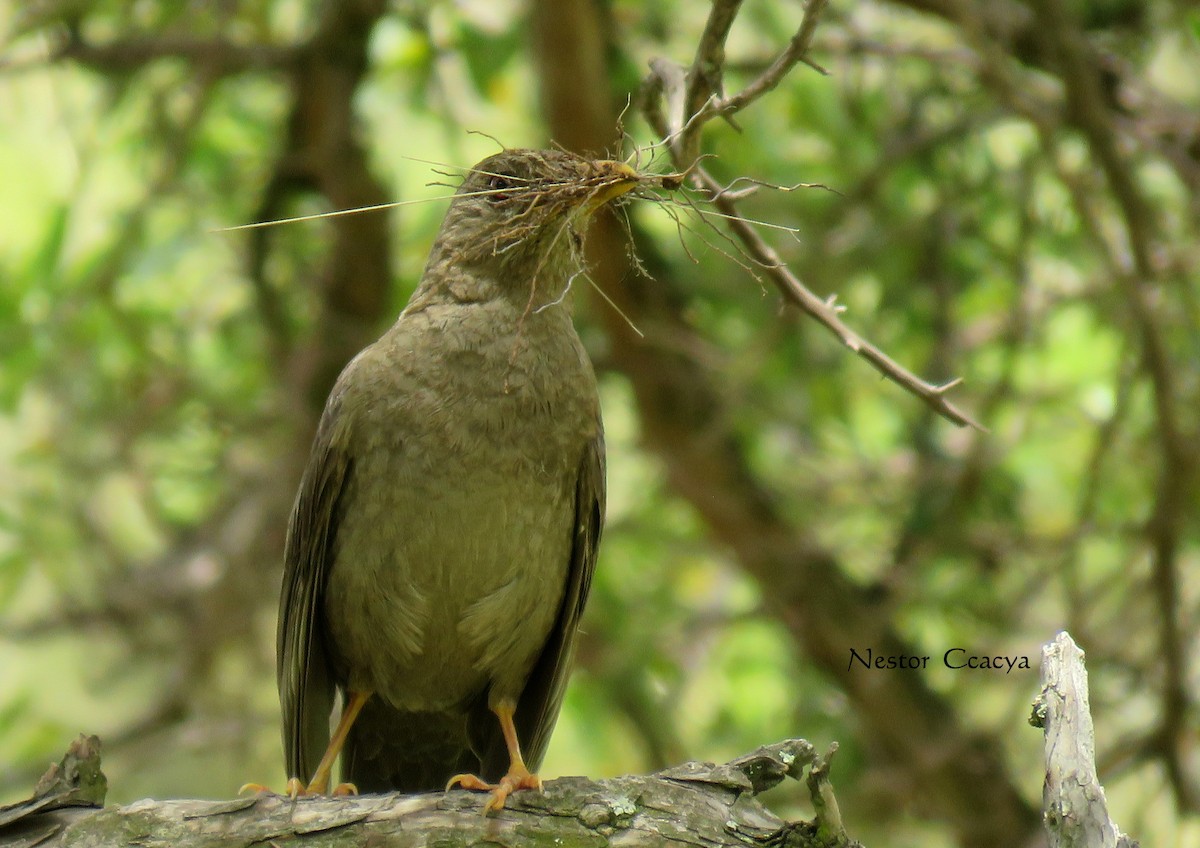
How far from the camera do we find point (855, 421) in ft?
24.0

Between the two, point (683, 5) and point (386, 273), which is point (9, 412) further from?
point (683, 5)

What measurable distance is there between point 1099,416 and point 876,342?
1.08 m

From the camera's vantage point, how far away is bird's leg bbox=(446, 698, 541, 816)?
3455mm

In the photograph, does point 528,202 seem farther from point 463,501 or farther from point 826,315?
point 826,315

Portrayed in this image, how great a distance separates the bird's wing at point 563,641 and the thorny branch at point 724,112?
3.82 ft

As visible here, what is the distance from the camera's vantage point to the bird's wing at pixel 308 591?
427 cm

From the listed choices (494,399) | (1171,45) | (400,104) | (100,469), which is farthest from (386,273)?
(1171,45)

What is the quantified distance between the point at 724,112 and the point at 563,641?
209 cm

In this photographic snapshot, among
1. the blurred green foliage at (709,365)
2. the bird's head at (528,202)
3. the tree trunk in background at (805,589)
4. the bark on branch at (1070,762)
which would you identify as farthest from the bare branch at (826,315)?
the tree trunk in background at (805,589)

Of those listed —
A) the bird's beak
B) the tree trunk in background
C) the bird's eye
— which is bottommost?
the tree trunk in background

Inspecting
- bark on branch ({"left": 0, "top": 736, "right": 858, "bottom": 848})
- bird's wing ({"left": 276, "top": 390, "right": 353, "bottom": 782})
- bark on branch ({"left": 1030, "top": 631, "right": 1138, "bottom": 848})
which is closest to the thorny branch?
bark on branch ({"left": 1030, "top": 631, "right": 1138, "bottom": 848})

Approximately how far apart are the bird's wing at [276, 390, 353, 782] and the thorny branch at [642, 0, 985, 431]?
1547 mm

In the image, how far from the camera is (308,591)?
14.2 ft

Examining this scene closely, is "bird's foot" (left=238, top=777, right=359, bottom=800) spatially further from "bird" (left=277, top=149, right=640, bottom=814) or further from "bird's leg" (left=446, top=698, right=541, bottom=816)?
"bird's leg" (left=446, top=698, right=541, bottom=816)
